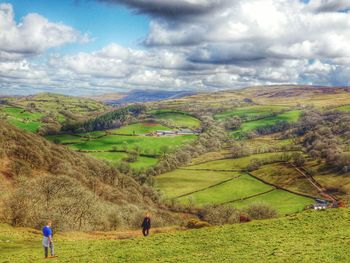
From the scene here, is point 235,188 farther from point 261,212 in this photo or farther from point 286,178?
point 261,212

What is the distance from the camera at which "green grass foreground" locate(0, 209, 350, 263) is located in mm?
34500

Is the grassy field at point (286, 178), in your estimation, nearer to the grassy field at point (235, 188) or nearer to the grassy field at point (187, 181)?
the grassy field at point (235, 188)

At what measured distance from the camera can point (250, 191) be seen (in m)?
164

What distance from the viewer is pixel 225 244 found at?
1591 inches

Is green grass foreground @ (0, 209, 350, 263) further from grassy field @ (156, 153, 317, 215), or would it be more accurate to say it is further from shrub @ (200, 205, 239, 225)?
grassy field @ (156, 153, 317, 215)

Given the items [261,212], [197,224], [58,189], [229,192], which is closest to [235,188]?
[229,192]

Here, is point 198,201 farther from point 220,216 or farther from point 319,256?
point 319,256

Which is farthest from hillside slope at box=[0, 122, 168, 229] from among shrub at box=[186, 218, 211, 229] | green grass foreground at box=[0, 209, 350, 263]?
shrub at box=[186, 218, 211, 229]

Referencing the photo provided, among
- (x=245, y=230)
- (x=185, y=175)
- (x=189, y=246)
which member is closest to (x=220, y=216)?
(x=245, y=230)

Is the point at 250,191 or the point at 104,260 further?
the point at 250,191

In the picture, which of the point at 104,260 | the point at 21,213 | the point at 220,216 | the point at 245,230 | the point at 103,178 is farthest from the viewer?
the point at 103,178

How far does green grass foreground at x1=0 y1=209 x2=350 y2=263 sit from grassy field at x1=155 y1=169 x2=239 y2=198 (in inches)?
4599

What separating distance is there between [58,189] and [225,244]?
1631 inches

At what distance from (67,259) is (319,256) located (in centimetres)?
2565
